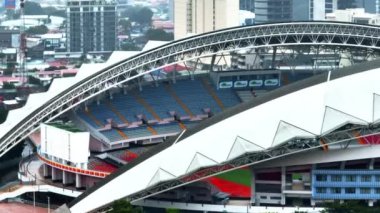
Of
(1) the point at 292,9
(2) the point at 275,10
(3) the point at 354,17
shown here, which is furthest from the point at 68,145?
(1) the point at 292,9

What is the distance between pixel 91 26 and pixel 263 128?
216 feet

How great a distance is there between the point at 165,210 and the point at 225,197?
2.01m

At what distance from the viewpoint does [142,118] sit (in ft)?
148

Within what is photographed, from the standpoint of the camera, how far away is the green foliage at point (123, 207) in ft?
111

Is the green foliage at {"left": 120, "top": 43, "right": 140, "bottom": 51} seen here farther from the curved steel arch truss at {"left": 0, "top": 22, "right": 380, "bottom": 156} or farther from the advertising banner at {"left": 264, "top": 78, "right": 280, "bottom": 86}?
the curved steel arch truss at {"left": 0, "top": 22, "right": 380, "bottom": 156}

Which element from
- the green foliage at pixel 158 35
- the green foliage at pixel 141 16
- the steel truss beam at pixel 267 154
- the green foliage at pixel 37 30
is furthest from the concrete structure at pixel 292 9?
the steel truss beam at pixel 267 154

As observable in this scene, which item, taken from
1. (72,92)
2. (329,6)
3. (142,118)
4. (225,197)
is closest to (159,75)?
(142,118)

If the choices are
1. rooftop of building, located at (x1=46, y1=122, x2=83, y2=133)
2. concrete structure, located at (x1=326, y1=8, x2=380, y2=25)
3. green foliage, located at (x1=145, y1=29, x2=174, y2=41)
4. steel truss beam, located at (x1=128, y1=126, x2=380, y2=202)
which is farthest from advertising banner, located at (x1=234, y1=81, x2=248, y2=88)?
green foliage, located at (x1=145, y1=29, x2=174, y2=41)

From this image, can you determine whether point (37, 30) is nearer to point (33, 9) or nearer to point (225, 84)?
point (33, 9)

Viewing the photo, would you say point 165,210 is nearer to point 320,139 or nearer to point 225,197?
point 225,197

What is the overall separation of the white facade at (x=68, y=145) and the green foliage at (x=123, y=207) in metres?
5.14

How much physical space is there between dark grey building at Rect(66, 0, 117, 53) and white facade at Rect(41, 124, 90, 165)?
191 feet

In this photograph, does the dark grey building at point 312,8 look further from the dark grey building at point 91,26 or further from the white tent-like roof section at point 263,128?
the white tent-like roof section at point 263,128

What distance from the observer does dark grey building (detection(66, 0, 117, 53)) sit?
98.1 metres
